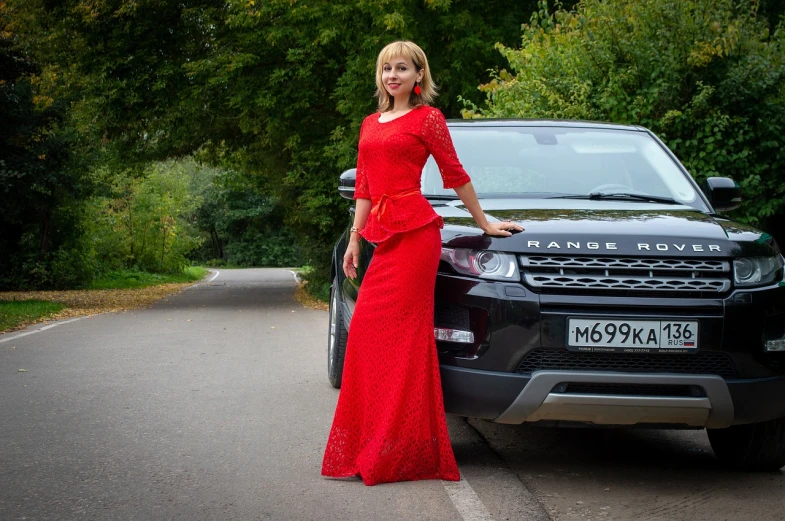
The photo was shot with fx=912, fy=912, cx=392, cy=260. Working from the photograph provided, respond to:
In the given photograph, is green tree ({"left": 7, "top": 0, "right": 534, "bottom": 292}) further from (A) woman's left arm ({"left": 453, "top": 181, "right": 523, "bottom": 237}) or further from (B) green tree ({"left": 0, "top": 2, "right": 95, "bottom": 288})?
(A) woman's left arm ({"left": 453, "top": 181, "right": 523, "bottom": 237})

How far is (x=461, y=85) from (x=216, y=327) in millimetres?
8098

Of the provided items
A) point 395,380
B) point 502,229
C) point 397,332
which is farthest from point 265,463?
point 502,229

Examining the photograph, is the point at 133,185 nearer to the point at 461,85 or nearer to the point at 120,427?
the point at 461,85

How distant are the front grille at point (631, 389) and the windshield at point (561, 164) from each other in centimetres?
148

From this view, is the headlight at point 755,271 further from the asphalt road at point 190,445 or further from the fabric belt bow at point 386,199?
the fabric belt bow at point 386,199

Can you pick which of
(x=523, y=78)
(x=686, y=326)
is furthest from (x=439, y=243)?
(x=523, y=78)

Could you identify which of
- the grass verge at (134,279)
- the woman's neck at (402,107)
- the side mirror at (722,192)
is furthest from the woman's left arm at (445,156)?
the grass verge at (134,279)

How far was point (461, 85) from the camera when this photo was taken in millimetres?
18375

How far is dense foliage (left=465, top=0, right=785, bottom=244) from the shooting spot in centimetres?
1080

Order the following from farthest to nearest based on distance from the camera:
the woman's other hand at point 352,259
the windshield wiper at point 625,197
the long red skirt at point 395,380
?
the windshield wiper at point 625,197 → the woman's other hand at point 352,259 → the long red skirt at point 395,380

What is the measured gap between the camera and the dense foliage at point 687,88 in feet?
35.4

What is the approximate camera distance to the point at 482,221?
13.7 ft

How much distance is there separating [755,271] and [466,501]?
166 cm

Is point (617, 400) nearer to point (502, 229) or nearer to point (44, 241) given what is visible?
point (502, 229)
